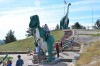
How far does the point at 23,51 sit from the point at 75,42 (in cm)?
559

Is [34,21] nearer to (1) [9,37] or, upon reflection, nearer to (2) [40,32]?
(2) [40,32]

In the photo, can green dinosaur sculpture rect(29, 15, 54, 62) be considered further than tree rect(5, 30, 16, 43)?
No

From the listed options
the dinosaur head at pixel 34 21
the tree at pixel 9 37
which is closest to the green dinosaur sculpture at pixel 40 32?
the dinosaur head at pixel 34 21

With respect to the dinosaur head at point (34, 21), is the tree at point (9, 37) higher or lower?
lower

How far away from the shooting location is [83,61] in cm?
1944

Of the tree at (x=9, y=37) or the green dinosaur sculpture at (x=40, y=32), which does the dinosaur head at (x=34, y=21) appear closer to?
the green dinosaur sculpture at (x=40, y=32)

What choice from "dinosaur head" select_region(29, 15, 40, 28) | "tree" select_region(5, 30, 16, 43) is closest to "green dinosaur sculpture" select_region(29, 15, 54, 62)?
"dinosaur head" select_region(29, 15, 40, 28)

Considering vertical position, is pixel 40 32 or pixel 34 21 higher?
pixel 34 21

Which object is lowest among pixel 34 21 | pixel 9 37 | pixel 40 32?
pixel 9 37

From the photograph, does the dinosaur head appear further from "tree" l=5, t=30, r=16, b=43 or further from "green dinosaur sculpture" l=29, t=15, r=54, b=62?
"tree" l=5, t=30, r=16, b=43

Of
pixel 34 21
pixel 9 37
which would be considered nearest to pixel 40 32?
pixel 34 21

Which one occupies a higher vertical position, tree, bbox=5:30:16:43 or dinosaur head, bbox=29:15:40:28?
dinosaur head, bbox=29:15:40:28

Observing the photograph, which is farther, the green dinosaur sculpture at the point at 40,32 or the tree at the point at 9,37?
the tree at the point at 9,37

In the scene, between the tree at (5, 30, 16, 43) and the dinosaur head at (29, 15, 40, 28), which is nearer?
the dinosaur head at (29, 15, 40, 28)
